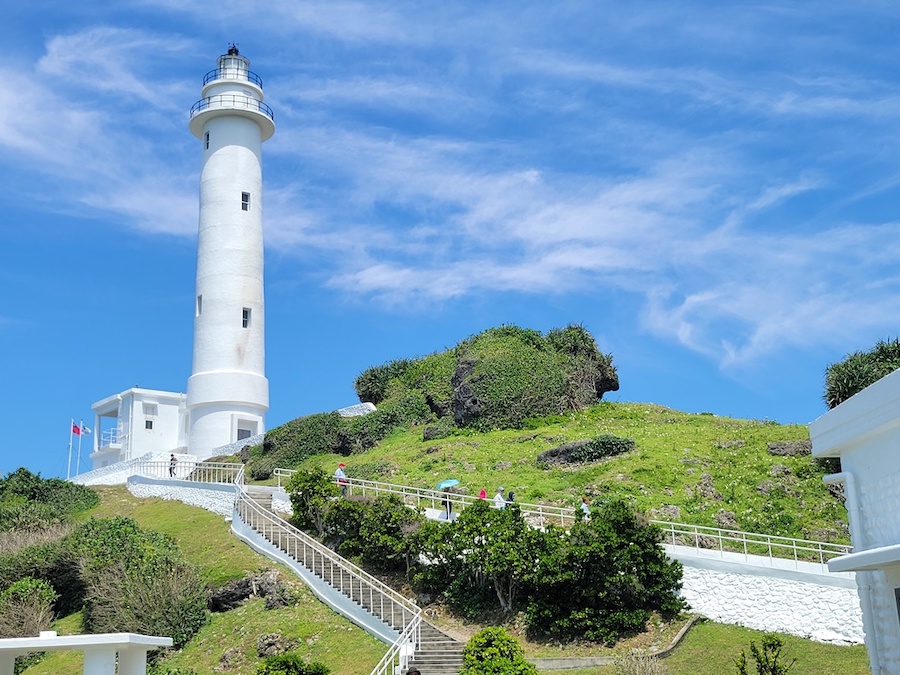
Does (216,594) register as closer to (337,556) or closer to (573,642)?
(337,556)

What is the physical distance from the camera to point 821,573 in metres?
22.2

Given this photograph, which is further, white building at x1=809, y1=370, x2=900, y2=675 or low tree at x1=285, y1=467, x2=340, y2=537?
low tree at x1=285, y1=467, x2=340, y2=537

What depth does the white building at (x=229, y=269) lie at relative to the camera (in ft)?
Result: 156

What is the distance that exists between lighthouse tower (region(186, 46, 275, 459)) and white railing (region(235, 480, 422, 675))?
16.4 meters

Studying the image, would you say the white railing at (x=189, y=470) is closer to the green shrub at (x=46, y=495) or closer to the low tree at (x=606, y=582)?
the green shrub at (x=46, y=495)

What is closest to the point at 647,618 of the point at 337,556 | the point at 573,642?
the point at 573,642

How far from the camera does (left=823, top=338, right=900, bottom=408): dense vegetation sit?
106 feet

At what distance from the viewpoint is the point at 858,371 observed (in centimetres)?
3262

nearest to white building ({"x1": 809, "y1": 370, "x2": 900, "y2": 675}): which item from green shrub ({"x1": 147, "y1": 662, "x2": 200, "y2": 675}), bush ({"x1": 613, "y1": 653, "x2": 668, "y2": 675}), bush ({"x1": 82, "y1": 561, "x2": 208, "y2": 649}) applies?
bush ({"x1": 613, "y1": 653, "x2": 668, "y2": 675})

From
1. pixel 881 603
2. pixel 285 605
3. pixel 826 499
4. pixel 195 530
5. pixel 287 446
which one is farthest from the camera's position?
pixel 287 446

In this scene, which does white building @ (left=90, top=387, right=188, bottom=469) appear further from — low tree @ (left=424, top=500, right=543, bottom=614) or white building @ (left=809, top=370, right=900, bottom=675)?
white building @ (left=809, top=370, right=900, bottom=675)

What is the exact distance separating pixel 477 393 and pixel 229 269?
40.8 feet

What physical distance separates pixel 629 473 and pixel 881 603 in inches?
757

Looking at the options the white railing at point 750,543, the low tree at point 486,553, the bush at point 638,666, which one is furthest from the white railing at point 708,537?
the bush at point 638,666
